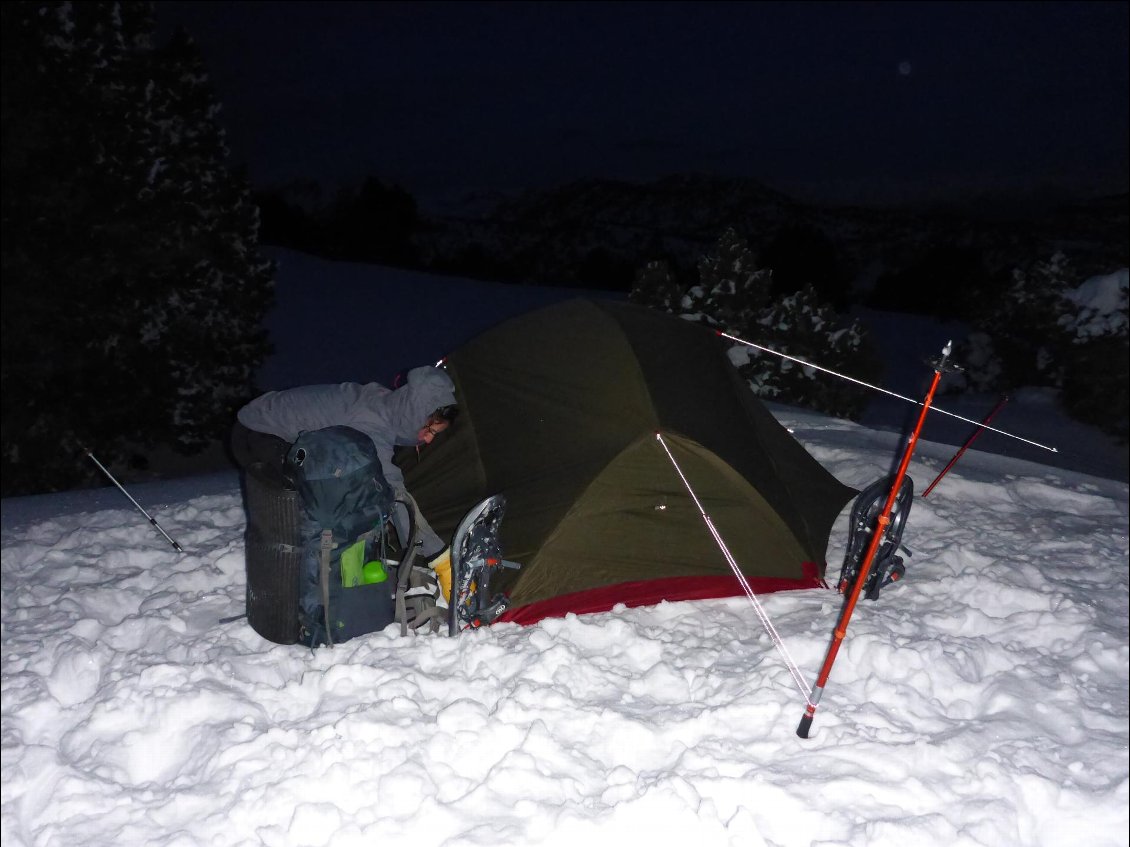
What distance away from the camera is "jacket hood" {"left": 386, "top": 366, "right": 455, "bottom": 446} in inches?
193

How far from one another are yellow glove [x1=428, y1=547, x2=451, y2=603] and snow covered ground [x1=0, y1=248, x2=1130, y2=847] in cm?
35

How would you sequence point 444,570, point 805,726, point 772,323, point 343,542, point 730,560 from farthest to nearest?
point 772,323 < point 730,560 < point 444,570 < point 343,542 < point 805,726

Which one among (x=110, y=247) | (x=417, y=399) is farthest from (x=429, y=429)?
(x=110, y=247)

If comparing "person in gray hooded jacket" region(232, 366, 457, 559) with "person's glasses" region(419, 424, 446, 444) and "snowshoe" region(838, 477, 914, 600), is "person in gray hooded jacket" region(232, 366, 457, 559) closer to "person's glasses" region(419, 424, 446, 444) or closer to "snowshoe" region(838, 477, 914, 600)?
"person's glasses" region(419, 424, 446, 444)

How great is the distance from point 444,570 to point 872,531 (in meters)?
2.76

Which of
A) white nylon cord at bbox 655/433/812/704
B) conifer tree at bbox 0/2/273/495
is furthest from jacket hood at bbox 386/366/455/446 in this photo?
conifer tree at bbox 0/2/273/495

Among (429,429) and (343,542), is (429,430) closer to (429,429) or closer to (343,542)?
(429,429)

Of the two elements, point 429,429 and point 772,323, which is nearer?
point 429,429

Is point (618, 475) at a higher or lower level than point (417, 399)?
lower

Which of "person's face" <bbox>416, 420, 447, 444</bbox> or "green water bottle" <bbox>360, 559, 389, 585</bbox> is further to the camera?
"person's face" <bbox>416, 420, 447, 444</bbox>

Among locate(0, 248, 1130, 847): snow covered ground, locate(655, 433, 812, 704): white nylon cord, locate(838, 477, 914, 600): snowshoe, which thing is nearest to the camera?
locate(0, 248, 1130, 847): snow covered ground

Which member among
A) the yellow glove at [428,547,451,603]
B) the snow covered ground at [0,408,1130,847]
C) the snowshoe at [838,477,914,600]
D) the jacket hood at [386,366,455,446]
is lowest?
the snow covered ground at [0,408,1130,847]

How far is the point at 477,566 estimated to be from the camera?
4.64 meters

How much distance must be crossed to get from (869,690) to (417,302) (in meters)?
28.4
